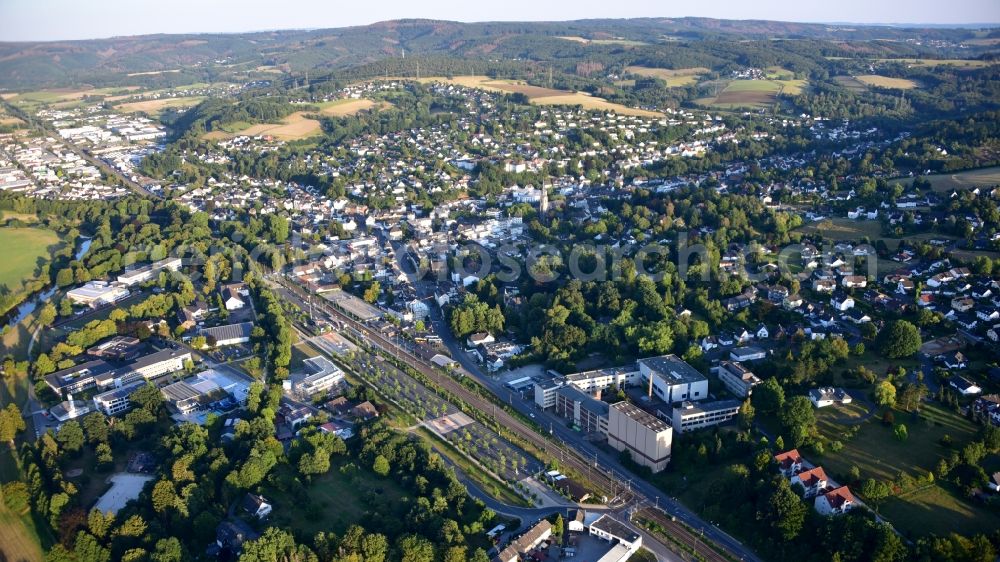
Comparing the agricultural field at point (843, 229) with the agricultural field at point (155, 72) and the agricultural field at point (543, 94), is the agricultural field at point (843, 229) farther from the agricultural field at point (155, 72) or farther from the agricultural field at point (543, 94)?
the agricultural field at point (155, 72)

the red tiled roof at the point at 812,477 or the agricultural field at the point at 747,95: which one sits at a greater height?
the agricultural field at the point at 747,95

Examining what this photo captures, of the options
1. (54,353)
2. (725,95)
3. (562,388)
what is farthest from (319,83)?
(562,388)

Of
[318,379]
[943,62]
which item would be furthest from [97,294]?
[943,62]

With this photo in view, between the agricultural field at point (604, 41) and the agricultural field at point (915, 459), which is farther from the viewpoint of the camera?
the agricultural field at point (604, 41)


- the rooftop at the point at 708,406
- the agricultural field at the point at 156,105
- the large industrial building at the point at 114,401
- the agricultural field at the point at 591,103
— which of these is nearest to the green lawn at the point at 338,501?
the large industrial building at the point at 114,401

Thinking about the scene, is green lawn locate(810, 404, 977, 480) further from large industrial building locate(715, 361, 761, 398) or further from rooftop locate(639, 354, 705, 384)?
rooftop locate(639, 354, 705, 384)

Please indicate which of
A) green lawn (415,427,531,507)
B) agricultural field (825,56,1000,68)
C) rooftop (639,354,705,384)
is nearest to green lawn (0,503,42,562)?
green lawn (415,427,531,507)
